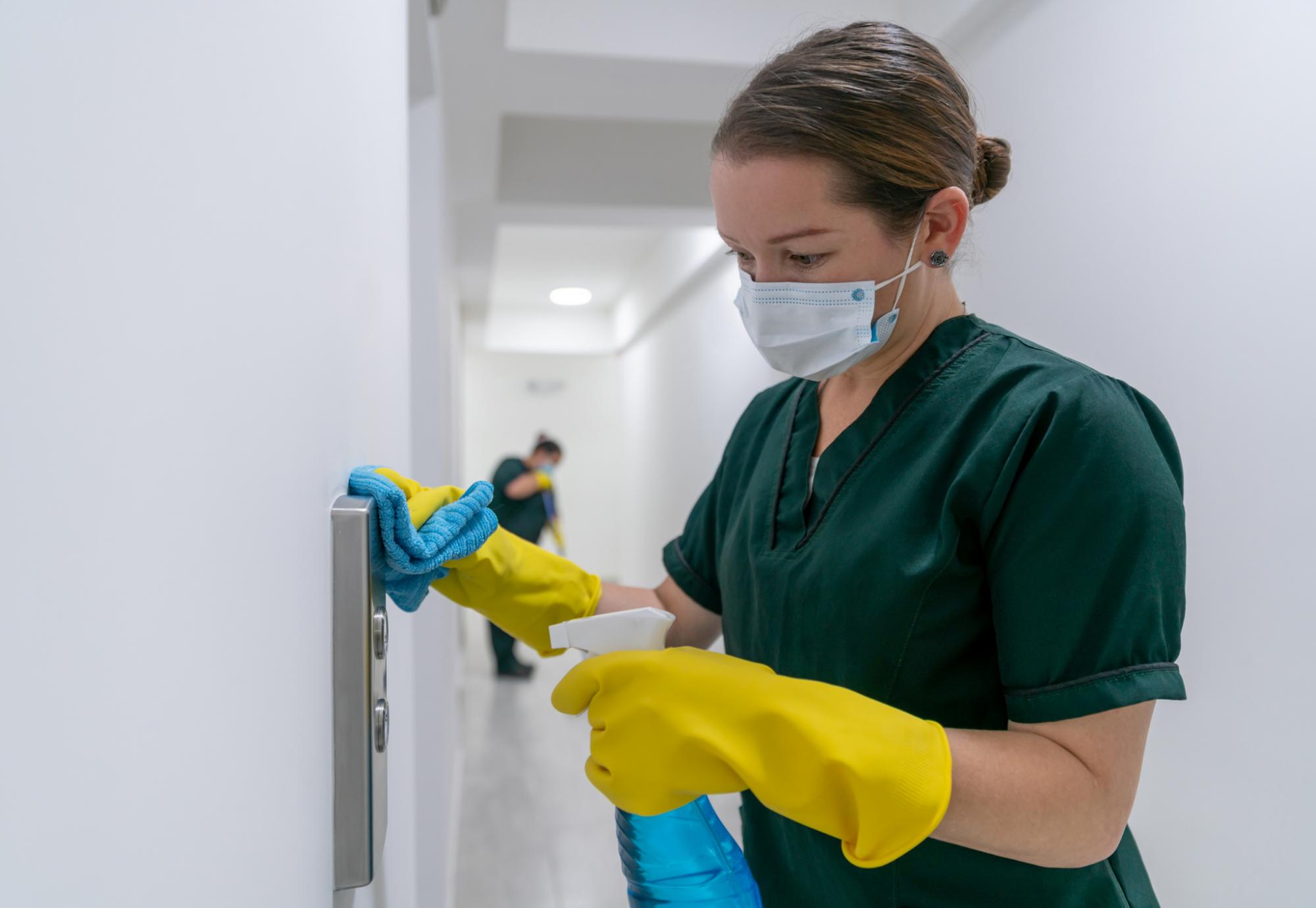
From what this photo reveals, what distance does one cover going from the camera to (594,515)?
320 inches

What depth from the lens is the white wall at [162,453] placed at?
17cm

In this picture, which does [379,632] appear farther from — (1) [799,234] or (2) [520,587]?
(1) [799,234]

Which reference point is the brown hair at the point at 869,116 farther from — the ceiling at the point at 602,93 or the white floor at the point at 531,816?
the white floor at the point at 531,816

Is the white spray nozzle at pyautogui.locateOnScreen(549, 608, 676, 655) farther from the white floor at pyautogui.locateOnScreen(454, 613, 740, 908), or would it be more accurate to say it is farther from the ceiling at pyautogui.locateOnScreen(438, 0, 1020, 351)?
the white floor at pyautogui.locateOnScreen(454, 613, 740, 908)

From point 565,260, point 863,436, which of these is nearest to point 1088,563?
point 863,436

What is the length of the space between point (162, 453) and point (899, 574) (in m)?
0.65

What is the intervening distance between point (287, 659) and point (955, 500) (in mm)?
551

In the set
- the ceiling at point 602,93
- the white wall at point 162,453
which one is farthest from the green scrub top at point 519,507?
the white wall at point 162,453

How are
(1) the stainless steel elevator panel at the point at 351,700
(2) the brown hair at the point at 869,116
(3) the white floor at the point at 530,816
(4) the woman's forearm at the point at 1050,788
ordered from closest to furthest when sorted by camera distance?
1. (1) the stainless steel elevator panel at the point at 351,700
2. (4) the woman's forearm at the point at 1050,788
3. (2) the brown hair at the point at 869,116
4. (3) the white floor at the point at 530,816

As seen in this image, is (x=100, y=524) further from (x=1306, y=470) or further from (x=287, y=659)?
(x=1306, y=470)

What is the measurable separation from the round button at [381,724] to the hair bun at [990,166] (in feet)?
2.49

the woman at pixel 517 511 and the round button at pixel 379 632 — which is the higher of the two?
the round button at pixel 379 632

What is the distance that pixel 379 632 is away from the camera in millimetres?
622

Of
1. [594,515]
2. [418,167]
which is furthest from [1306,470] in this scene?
[594,515]
